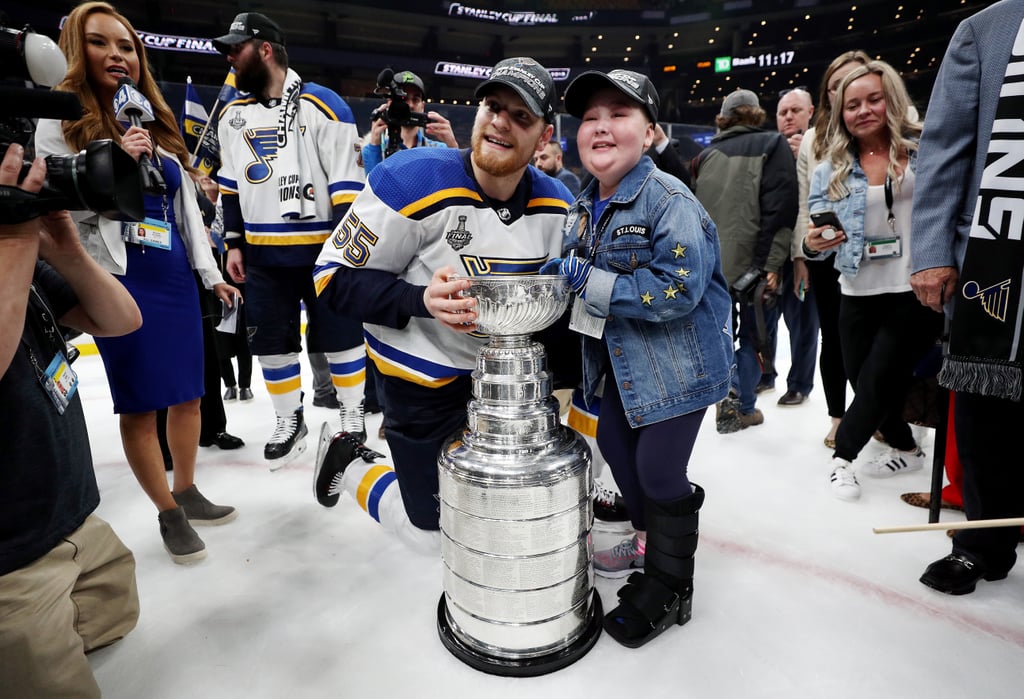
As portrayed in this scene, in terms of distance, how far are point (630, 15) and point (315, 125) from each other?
64.2 feet

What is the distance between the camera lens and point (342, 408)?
8.77ft

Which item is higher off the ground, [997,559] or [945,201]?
[945,201]

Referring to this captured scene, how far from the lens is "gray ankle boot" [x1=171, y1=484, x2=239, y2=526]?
78.3 inches

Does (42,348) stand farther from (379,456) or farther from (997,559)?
(997,559)

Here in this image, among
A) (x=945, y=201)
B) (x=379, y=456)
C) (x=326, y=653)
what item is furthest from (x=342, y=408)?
(x=945, y=201)

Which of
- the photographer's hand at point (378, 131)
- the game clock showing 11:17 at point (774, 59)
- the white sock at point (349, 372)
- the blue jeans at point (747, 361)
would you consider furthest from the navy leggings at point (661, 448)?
the game clock showing 11:17 at point (774, 59)

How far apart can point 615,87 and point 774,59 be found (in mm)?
20175

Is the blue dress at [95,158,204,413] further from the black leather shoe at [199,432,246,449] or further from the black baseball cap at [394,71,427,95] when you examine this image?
the black baseball cap at [394,71,427,95]

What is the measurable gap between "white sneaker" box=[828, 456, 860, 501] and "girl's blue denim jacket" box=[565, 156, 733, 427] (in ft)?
3.66

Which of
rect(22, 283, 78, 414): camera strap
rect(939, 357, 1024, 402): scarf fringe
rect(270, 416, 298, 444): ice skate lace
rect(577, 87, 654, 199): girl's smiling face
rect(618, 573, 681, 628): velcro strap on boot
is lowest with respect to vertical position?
rect(618, 573, 681, 628): velcro strap on boot

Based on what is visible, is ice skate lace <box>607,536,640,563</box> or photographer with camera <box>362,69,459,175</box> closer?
ice skate lace <box>607,536,640,563</box>

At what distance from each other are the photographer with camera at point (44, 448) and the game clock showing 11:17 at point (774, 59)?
2078 cm

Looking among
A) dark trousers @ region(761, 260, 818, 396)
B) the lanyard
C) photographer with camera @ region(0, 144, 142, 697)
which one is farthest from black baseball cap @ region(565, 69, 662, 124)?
dark trousers @ region(761, 260, 818, 396)

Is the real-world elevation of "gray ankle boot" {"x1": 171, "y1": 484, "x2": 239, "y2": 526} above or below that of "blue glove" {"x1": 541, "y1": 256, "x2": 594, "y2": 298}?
below
